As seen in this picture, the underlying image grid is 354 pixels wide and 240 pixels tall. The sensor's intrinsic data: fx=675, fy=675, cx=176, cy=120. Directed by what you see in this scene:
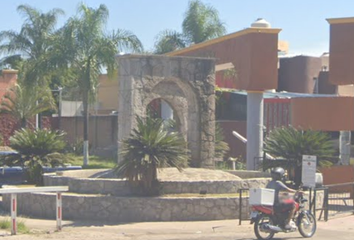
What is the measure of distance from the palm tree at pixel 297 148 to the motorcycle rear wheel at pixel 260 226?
19.3 ft

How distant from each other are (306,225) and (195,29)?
32.4 meters

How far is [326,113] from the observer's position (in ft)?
78.2

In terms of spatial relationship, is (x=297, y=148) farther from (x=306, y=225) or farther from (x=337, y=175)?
(x=306, y=225)

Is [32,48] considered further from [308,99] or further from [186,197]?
[186,197]

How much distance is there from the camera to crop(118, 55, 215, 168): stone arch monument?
20.5m

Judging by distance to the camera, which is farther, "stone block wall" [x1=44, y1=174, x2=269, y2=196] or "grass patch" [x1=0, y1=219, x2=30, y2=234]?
"stone block wall" [x1=44, y1=174, x2=269, y2=196]

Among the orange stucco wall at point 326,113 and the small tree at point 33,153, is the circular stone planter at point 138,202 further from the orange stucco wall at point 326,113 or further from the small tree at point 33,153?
the orange stucco wall at point 326,113

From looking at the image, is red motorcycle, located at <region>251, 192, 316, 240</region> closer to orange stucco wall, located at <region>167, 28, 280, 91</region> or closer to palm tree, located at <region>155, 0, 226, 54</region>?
orange stucco wall, located at <region>167, 28, 280, 91</region>


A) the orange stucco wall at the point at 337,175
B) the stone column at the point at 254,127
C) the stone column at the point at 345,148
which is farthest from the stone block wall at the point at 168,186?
the stone column at the point at 345,148

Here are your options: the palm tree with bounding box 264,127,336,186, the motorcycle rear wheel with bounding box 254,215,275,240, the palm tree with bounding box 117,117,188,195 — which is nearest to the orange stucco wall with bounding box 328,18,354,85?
the palm tree with bounding box 264,127,336,186

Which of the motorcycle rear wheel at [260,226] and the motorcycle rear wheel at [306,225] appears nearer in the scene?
the motorcycle rear wheel at [260,226]

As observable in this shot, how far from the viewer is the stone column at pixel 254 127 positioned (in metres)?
25.8

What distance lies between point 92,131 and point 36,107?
12.9ft

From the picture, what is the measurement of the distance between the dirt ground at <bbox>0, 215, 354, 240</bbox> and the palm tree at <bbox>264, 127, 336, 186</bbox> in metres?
2.92
